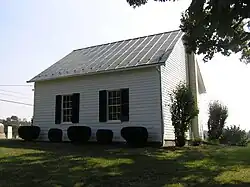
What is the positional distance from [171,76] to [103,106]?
13.5ft

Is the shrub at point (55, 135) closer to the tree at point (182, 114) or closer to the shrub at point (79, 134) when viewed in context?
the shrub at point (79, 134)

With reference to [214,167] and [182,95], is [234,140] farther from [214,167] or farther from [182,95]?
[214,167]

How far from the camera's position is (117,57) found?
19469mm

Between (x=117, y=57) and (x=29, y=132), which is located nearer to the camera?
(x=29, y=132)

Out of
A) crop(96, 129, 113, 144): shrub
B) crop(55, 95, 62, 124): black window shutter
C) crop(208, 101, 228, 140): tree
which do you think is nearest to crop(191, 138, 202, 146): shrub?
crop(208, 101, 228, 140): tree

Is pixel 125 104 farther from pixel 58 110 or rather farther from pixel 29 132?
pixel 29 132

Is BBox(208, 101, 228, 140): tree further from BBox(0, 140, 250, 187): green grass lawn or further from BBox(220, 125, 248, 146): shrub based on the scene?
BBox(0, 140, 250, 187): green grass lawn

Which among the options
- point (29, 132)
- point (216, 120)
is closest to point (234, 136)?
point (216, 120)

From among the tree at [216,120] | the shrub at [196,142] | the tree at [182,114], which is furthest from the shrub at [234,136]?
the tree at [182,114]

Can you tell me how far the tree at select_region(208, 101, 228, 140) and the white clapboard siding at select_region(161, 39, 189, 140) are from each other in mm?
4958

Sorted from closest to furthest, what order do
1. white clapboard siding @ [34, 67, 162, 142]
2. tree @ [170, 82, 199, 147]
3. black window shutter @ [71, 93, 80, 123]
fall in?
white clapboard siding @ [34, 67, 162, 142]
tree @ [170, 82, 199, 147]
black window shutter @ [71, 93, 80, 123]

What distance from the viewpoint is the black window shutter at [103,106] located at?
17656 millimetres

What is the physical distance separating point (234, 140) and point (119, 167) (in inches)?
631

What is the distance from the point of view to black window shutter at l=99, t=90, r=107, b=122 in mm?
17656
